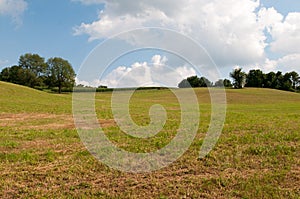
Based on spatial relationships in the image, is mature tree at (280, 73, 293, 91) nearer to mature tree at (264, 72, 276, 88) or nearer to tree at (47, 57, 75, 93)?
mature tree at (264, 72, 276, 88)

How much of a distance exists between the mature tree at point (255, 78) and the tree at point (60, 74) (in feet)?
337

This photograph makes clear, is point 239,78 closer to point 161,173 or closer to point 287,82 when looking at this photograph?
point 287,82

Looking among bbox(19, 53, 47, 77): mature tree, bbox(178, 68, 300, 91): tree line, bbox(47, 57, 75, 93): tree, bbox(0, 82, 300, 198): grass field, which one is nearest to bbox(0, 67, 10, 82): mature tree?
bbox(19, 53, 47, 77): mature tree

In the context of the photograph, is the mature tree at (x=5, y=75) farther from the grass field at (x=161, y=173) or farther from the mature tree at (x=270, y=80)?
the mature tree at (x=270, y=80)

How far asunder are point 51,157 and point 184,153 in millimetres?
4745

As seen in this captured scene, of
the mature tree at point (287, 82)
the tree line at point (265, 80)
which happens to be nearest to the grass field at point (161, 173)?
the tree line at point (265, 80)

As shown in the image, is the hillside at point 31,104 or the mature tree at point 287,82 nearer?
the hillside at point 31,104

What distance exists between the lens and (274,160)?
8.73 m

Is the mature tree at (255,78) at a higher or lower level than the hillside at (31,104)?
higher

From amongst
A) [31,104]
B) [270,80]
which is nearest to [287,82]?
[270,80]

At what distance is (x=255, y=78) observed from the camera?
497 ft

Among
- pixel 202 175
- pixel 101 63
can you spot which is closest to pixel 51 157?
pixel 101 63

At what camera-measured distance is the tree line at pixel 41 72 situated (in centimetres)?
10124

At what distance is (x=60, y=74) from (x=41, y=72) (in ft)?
53.6
